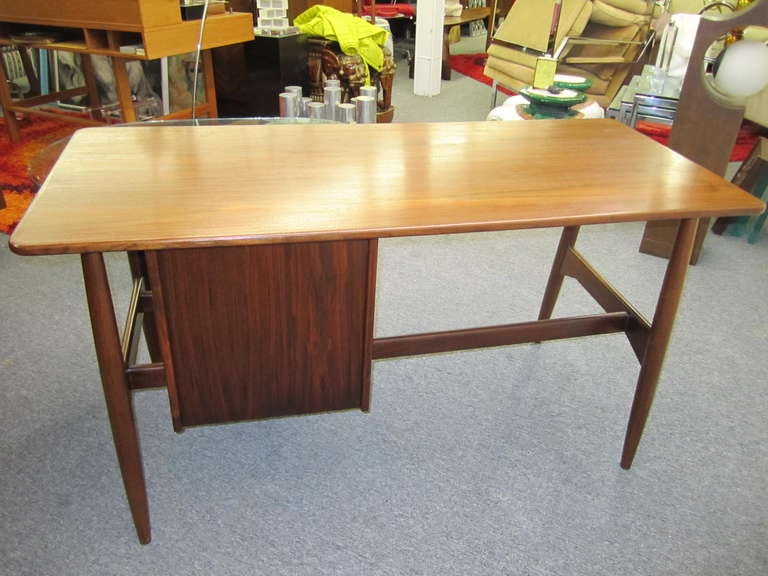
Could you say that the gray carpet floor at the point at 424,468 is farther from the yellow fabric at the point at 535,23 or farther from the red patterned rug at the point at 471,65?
the red patterned rug at the point at 471,65

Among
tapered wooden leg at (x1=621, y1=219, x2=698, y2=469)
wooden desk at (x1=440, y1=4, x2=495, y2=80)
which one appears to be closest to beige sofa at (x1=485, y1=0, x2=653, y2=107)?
wooden desk at (x1=440, y1=4, x2=495, y2=80)

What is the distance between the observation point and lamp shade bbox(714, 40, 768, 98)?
6.60ft

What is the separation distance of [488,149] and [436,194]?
31 centimetres

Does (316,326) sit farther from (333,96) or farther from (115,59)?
(115,59)

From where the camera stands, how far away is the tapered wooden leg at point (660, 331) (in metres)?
1.19

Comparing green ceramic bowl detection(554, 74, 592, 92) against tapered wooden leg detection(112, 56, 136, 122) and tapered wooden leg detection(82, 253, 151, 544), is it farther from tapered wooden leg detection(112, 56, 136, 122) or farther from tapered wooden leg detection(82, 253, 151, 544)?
tapered wooden leg detection(82, 253, 151, 544)

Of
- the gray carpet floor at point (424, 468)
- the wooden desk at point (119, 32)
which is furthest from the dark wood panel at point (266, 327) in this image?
the wooden desk at point (119, 32)

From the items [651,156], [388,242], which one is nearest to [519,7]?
[388,242]

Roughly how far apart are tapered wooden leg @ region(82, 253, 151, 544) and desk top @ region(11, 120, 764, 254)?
4.4 inches

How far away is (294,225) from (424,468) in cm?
79

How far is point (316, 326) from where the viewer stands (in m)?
1.18

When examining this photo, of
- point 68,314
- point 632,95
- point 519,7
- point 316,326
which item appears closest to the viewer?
point 316,326

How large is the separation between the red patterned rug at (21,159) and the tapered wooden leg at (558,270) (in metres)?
1.78

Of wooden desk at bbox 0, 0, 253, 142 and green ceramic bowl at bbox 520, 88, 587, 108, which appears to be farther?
wooden desk at bbox 0, 0, 253, 142
